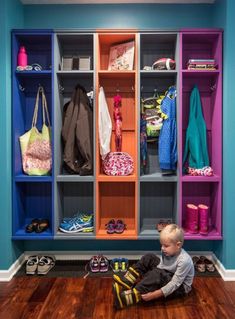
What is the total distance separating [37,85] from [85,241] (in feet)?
5.42

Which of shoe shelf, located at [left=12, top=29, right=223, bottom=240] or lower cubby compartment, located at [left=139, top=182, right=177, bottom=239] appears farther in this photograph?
lower cubby compartment, located at [left=139, top=182, right=177, bottom=239]

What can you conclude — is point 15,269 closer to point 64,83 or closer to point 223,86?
point 64,83

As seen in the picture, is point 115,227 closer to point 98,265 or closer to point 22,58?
point 98,265

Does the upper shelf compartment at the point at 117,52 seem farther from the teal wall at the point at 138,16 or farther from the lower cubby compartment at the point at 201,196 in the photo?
the lower cubby compartment at the point at 201,196

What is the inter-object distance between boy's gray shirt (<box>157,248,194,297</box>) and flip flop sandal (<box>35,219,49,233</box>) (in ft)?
3.79

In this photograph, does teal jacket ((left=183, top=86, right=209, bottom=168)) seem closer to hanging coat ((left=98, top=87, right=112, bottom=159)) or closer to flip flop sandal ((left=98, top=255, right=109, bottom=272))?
hanging coat ((left=98, top=87, right=112, bottom=159))

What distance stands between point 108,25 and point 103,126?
3.32 feet

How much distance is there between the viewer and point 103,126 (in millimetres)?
2973

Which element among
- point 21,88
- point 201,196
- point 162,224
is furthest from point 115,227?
point 21,88

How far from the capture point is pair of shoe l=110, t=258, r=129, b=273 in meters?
2.93

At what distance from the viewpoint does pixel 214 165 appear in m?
3.02

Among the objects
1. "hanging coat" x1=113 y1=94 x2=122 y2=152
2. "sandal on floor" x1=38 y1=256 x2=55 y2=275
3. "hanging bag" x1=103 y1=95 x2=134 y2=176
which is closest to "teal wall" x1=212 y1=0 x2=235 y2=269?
"hanging bag" x1=103 y1=95 x2=134 y2=176

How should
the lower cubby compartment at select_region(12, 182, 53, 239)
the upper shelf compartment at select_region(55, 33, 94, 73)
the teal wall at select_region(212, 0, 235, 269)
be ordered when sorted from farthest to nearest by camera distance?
the lower cubby compartment at select_region(12, 182, 53, 239)
the upper shelf compartment at select_region(55, 33, 94, 73)
the teal wall at select_region(212, 0, 235, 269)

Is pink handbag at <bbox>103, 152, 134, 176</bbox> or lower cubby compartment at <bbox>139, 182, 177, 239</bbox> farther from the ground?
pink handbag at <bbox>103, 152, 134, 176</bbox>
